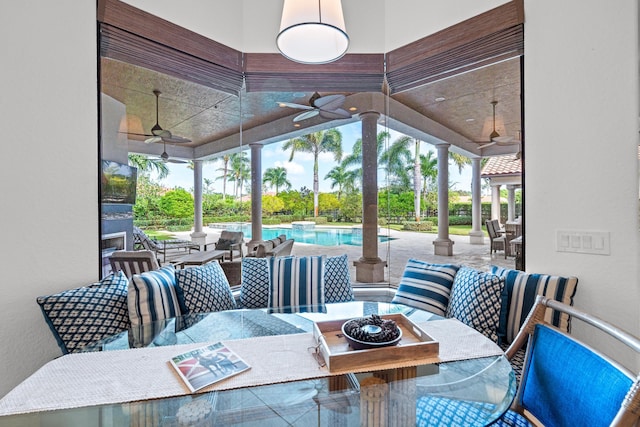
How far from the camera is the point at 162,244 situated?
8.27 ft

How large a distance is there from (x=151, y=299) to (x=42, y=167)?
989 mm

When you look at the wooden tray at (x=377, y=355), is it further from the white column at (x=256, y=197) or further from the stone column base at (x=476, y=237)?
the white column at (x=256, y=197)

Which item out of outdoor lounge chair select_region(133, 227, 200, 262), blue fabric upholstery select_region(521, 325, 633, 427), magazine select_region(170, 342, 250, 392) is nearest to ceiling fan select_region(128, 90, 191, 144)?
outdoor lounge chair select_region(133, 227, 200, 262)

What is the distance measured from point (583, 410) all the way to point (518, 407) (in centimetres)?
34

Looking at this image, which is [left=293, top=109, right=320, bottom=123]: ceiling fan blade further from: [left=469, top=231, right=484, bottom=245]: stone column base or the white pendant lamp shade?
[left=469, top=231, right=484, bottom=245]: stone column base

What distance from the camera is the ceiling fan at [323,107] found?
3.14m

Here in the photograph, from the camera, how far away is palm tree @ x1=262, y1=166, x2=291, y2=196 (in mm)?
3269

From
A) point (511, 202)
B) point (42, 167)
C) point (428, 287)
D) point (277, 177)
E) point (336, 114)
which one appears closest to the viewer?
point (42, 167)

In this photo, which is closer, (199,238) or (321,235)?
(199,238)

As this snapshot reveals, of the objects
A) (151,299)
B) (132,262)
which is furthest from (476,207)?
(132,262)

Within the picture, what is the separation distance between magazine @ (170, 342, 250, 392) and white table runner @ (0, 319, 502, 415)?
0.02 m

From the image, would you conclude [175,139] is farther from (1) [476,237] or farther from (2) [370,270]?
(1) [476,237]

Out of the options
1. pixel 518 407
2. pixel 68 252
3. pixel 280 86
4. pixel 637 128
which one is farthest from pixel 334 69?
pixel 518 407

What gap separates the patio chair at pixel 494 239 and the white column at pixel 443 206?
36 centimetres
